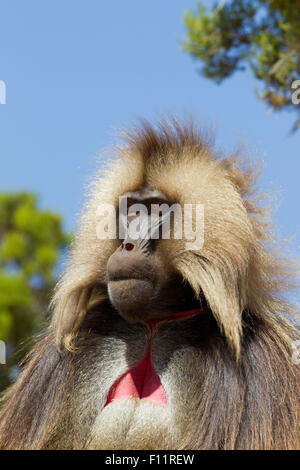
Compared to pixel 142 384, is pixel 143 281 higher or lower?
higher

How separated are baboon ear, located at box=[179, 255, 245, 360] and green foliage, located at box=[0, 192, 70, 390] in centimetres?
1131

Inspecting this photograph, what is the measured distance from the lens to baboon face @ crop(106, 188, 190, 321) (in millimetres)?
3881

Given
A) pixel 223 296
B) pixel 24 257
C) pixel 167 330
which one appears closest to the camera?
pixel 223 296

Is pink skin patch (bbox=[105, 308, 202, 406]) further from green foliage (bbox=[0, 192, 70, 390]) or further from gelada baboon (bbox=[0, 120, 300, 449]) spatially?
green foliage (bbox=[0, 192, 70, 390])

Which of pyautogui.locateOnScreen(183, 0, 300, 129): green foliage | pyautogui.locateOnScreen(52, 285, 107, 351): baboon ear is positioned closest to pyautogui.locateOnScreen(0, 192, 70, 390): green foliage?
pyautogui.locateOnScreen(183, 0, 300, 129): green foliage

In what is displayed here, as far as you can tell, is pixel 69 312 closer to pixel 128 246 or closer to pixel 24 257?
pixel 128 246

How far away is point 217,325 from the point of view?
4016 millimetres

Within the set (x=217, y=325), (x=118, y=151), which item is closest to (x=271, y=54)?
(x=118, y=151)

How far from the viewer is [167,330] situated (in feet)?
13.7
